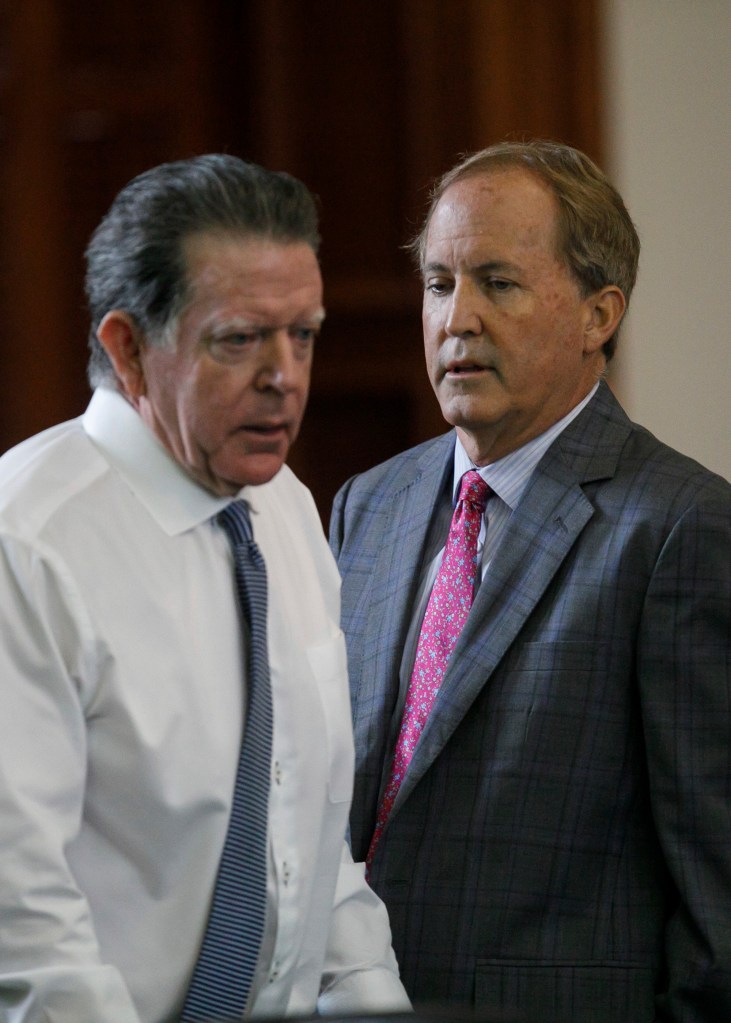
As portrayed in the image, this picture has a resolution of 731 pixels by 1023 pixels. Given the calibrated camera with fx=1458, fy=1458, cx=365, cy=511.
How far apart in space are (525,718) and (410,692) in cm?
19

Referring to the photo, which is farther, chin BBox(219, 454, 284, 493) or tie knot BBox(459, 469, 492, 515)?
tie knot BBox(459, 469, 492, 515)

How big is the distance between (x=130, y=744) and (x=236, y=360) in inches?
13.5

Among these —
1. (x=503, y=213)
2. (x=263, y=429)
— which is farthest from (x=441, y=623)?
(x=263, y=429)

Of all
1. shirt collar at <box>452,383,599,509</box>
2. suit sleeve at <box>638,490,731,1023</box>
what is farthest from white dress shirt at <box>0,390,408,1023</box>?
shirt collar at <box>452,383,599,509</box>

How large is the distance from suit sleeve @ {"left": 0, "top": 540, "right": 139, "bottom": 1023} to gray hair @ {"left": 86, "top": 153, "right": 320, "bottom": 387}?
9.7 inches

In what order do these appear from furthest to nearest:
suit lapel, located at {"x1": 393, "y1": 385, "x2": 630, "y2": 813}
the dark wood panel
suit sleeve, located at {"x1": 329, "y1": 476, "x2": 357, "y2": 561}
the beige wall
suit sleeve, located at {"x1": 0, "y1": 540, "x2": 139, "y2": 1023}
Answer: the beige wall, the dark wood panel, suit sleeve, located at {"x1": 329, "y1": 476, "x2": 357, "y2": 561}, suit lapel, located at {"x1": 393, "y1": 385, "x2": 630, "y2": 813}, suit sleeve, located at {"x1": 0, "y1": 540, "x2": 139, "y2": 1023}

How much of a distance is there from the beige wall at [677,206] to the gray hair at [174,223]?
1.92 metres

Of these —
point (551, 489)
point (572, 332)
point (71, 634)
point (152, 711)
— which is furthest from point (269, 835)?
point (572, 332)

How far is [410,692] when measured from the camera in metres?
1.89

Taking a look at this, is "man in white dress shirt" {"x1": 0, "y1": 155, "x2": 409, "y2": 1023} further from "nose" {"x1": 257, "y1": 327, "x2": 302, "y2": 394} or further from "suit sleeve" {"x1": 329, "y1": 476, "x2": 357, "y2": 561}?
"suit sleeve" {"x1": 329, "y1": 476, "x2": 357, "y2": 561}

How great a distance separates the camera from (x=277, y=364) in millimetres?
1283

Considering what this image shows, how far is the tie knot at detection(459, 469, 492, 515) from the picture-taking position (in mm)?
1949

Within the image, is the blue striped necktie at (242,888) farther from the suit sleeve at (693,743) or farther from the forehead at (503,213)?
the forehead at (503,213)

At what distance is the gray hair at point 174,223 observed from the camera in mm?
1256
